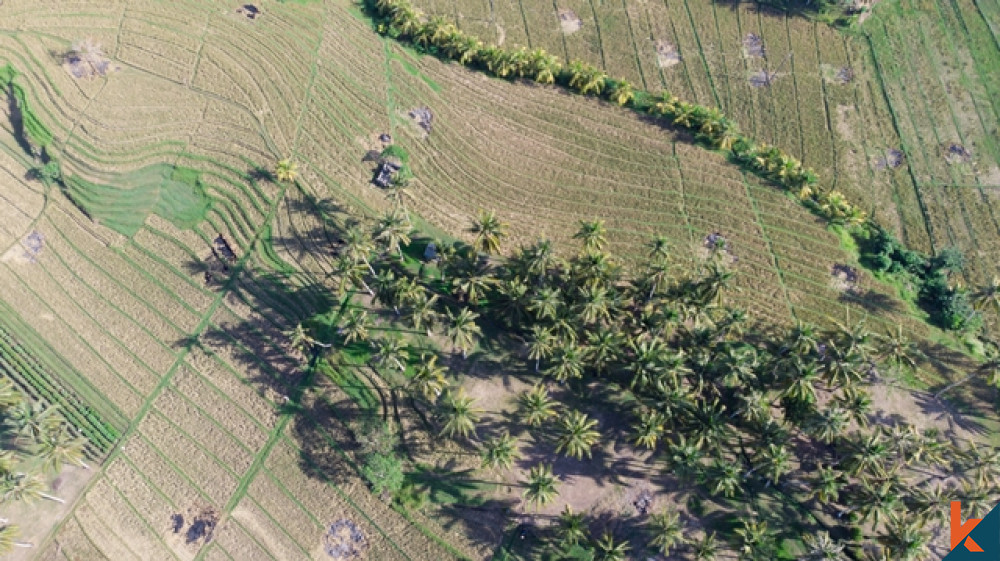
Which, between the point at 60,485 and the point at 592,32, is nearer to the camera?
the point at 60,485

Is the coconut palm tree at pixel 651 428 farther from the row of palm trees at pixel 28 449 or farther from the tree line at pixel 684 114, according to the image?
the row of palm trees at pixel 28 449

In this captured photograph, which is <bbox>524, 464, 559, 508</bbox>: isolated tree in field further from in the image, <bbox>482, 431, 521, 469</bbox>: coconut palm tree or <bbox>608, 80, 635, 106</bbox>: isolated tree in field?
<bbox>608, 80, 635, 106</bbox>: isolated tree in field

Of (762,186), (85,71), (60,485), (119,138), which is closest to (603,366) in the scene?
(762,186)

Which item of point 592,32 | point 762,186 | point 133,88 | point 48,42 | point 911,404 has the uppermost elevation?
point 48,42

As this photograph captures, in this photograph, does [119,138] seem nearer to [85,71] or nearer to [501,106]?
[85,71]

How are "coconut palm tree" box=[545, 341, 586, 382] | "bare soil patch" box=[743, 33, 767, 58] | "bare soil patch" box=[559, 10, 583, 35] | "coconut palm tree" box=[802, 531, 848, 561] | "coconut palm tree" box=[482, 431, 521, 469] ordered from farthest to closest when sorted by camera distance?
"bare soil patch" box=[559, 10, 583, 35] < "bare soil patch" box=[743, 33, 767, 58] < "coconut palm tree" box=[545, 341, 586, 382] < "coconut palm tree" box=[482, 431, 521, 469] < "coconut palm tree" box=[802, 531, 848, 561]

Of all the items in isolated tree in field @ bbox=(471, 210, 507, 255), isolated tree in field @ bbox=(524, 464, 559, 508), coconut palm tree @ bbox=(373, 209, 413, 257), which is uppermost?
coconut palm tree @ bbox=(373, 209, 413, 257)

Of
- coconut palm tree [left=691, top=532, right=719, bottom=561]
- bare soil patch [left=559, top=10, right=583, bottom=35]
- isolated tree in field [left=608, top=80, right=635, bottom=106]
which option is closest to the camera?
coconut palm tree [left=691, top=532, right=719, bottom=561]

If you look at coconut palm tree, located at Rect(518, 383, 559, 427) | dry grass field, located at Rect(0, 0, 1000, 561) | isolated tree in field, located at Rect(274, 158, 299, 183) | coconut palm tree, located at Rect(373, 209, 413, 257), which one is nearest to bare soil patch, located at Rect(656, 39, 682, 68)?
dry grass field, located at Rect(0, 0, 1000, 561)
